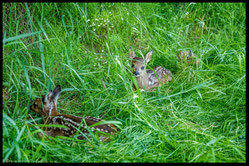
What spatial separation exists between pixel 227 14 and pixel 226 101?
2.71m

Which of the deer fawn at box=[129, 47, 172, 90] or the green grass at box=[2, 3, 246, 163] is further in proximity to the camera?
the deer fawn at box=[129, 47, 172, 90]

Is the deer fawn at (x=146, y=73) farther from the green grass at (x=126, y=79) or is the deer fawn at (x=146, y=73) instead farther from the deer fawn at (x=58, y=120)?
the deer fawn at (x=58, y=120)

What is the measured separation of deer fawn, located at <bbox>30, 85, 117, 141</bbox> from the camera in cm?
315

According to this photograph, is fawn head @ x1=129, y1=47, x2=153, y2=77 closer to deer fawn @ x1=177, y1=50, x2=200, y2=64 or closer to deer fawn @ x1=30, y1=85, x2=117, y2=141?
deer fawn @ x1=177, y1=50, x2=200, y2=64

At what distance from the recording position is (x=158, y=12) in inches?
223

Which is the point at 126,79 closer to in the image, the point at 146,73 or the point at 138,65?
the point at 138,65

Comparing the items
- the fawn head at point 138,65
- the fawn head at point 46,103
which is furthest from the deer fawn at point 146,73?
the fawn head at point 46,103

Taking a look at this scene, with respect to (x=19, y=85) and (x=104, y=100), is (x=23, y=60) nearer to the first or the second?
(x=19, y=85)

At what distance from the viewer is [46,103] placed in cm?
349

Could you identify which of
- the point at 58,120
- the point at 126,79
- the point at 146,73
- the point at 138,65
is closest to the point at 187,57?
the point at 146,73

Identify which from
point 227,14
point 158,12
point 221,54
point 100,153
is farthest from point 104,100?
point 227,14

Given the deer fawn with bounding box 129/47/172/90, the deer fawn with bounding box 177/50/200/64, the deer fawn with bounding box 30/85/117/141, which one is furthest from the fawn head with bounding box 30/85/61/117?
the deer fawn with bounding box 177/50/200/64

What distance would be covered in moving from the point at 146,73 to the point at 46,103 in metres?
1.81

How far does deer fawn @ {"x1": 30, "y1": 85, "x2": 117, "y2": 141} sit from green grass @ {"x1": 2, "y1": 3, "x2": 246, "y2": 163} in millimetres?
119
